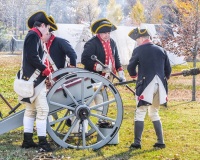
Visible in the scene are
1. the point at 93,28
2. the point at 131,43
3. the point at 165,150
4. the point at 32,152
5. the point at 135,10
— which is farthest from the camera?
the point at 135,10

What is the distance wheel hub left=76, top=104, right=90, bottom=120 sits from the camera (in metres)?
5.40

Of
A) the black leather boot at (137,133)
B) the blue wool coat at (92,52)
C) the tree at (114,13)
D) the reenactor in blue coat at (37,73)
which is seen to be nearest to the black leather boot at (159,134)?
the black leather boot at (137,133)

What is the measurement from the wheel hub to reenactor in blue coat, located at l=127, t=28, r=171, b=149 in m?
0.68

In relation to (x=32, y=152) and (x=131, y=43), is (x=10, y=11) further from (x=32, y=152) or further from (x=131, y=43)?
(x=32, y=152)

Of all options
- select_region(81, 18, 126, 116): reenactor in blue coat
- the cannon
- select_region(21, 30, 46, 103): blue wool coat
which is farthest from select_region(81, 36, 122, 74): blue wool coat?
select_region(21, 30, 46, 103): blue wool coat

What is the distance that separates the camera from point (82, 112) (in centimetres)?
541

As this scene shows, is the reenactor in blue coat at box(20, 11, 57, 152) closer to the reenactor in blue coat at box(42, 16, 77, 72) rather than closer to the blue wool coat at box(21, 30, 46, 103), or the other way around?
the blue wool coat at box(21, 30, 46, 103)

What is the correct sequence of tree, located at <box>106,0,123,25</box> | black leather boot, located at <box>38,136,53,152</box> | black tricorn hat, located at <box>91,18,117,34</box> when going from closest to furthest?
black leather boot, located at <box>38,136,53,152</box> < black tricorn hat, located at <box>91,18,117,34</box> < tree, located at <box>106,0,123,25</box>

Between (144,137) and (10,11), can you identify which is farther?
(10,11)

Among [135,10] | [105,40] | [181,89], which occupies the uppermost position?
[135,10]

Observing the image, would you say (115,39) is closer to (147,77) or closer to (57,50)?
(57,50)

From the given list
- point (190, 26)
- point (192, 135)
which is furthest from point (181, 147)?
point (190, 26)

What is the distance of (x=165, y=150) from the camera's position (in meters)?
5.70

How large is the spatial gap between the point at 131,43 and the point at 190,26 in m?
10.6
